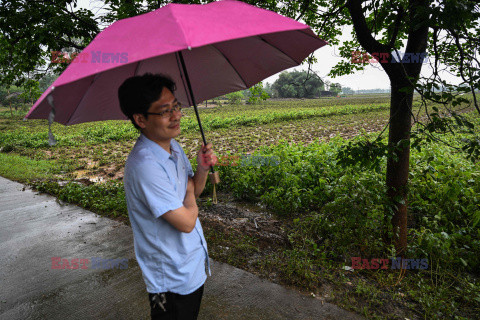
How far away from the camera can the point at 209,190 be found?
5.50 metres

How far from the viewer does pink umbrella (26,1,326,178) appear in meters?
1.14

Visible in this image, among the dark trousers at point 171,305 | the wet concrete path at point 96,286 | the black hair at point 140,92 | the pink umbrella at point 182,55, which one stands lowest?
the wet concrete path at point 96,286

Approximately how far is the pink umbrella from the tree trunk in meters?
1.23

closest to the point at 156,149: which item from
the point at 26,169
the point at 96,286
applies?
the point at 96,286

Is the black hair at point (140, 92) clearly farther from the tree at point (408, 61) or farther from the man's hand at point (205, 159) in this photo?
the tree at point (408, 61)

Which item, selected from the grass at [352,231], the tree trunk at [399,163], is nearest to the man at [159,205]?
the grass at [352,231]

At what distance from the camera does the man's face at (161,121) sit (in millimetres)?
1261

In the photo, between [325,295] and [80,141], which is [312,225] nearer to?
[325,295]

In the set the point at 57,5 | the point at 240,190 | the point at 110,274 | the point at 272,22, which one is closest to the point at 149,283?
the point at 272,22

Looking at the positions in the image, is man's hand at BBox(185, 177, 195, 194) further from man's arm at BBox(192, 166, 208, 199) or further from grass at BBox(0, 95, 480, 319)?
grass at BBox(0, 95, 480, 319)

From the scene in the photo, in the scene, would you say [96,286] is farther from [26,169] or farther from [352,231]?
[26,169]

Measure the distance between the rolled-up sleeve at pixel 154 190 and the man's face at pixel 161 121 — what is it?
0.18 metres

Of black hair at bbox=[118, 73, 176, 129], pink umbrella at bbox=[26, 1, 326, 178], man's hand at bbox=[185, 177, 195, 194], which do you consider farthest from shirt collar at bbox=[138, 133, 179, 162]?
pink umbrella at bbox=[26, 1, 326, 178]

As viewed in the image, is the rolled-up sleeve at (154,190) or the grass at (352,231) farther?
the grass at (352,231)
